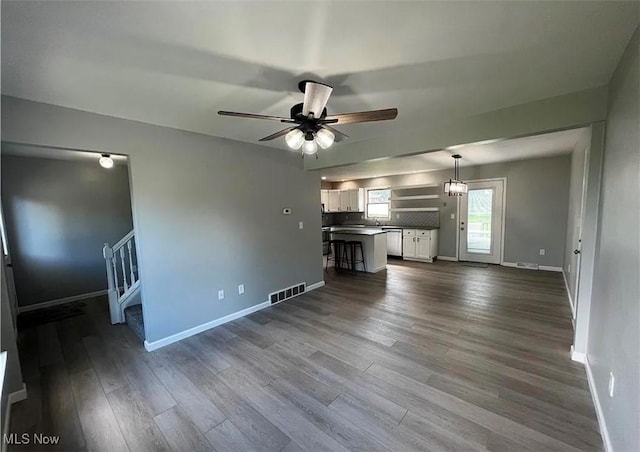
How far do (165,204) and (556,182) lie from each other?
22.4 ft

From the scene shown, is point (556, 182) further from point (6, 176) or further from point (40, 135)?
point (6, 176)

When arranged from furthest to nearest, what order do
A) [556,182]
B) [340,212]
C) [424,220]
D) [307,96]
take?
1. [340,212]
2. [424,220]
3. [556,182]
4. [307,96]

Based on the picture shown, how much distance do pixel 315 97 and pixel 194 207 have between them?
2107 millimetres

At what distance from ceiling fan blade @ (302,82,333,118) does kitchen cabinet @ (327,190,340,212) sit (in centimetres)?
642

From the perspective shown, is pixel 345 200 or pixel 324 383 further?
pixel 345 200

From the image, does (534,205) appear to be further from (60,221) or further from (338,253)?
(60,221)

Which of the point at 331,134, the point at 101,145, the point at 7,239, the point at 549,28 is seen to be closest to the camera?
the point at 549,28

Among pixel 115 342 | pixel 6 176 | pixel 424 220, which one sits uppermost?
pixel 6 176

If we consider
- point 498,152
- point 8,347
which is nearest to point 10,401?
point 8,347

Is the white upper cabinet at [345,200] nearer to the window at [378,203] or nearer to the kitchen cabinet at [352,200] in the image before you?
the kitchen cabinet at [352,200]

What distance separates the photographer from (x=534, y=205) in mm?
5469

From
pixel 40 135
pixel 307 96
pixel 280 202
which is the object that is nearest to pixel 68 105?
pixel 40 135

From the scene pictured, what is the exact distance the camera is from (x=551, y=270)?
5363 millimetres

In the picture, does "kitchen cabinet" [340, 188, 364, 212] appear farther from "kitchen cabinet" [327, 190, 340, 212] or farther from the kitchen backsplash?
the kitchen backsplash
